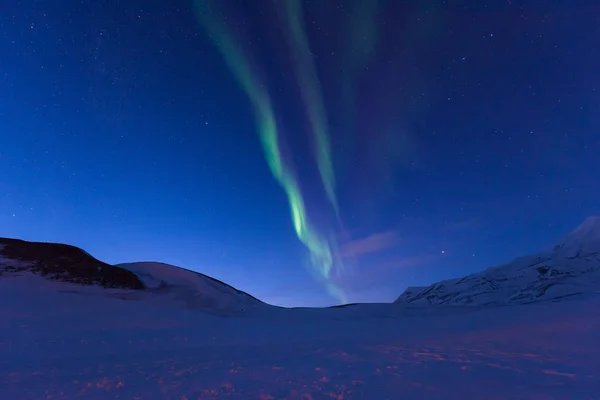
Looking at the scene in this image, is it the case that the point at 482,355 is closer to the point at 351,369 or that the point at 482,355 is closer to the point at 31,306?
the point at 351,369

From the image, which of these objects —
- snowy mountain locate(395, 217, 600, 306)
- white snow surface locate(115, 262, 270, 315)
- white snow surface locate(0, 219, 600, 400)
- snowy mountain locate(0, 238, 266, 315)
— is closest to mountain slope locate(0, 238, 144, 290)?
snowy mountain locate(0, 238, 266, 315)

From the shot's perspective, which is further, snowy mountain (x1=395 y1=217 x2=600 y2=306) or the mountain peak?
the mountain peak

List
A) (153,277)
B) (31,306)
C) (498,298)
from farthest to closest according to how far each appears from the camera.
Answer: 1. (498,298)
2. (153,277)
3. (31,306)

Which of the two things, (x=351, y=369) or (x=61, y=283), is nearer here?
(x=351, y=369)

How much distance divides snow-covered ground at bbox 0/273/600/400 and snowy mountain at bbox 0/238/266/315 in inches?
165

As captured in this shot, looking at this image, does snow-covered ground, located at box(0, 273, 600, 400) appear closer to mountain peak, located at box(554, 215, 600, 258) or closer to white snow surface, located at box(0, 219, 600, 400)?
white snow surface, located at box(0, 219, 600, 400)

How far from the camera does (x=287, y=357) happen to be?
11070mm

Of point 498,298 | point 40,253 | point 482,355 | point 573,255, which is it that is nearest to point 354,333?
point 482,355

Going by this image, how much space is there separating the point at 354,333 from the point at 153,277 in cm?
2129

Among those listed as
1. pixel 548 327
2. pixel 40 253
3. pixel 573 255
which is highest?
pixel 573 255

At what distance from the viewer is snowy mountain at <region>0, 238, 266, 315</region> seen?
2456 cm

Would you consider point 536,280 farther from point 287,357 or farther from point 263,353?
point 287,357

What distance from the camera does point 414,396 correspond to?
7020mm

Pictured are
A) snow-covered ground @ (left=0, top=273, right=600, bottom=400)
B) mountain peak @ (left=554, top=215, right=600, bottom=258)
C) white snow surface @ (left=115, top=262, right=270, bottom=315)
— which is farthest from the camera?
mountain peak @ (left=554, top=215, right=600, bottom=258)
